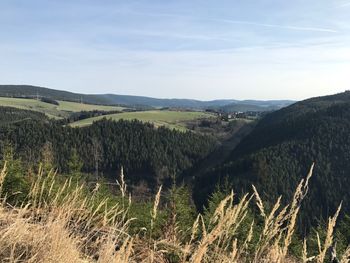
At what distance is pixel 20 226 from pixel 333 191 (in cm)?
13862

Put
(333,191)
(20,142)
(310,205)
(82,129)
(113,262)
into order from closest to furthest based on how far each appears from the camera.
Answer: (113,262)
(310,205)
(333,191)
(20,142)
(82,129)

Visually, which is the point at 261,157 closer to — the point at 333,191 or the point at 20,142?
the point at 333,191

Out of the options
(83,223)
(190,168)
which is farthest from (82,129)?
(83,223)

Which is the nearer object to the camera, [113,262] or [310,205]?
[113,262]

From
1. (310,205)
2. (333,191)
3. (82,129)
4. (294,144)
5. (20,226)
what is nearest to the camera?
(20,226)

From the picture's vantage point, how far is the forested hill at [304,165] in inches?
5143

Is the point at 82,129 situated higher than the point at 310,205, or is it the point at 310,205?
the point at 82,129

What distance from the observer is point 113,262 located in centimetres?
303

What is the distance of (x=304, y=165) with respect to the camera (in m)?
155

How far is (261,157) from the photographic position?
507 ft

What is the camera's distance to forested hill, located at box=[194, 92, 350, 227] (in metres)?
131

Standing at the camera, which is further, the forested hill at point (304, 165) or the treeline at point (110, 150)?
the treeline at point (110, 150)

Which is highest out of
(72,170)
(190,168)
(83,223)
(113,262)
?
(113,262)

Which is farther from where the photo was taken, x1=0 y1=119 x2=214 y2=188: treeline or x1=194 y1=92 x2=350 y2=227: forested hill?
x1=0 y1=119 x2=214 y2=188: treeline
